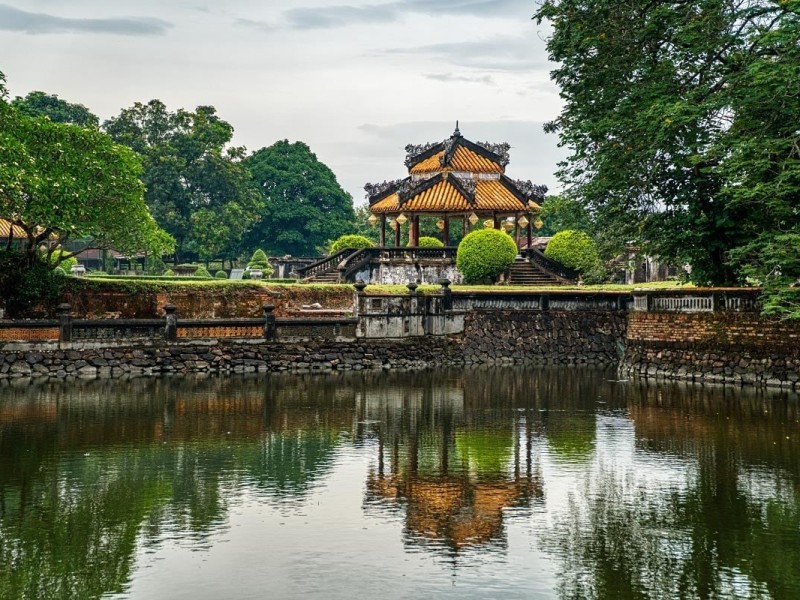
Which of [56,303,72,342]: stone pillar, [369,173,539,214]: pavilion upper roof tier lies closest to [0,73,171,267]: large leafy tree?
[56,303,72,342]: stone pillar

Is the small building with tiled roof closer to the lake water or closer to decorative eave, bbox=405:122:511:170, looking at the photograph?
decorative eave, bbox=405:122:511:170

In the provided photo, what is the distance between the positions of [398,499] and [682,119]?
16.3 m

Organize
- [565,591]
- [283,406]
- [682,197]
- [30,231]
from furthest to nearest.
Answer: [30,231] → [682,197] → [283,406] → [565,591]

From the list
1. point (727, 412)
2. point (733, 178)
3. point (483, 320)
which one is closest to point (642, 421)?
point (727, 412)

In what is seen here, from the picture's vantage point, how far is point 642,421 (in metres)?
23.8

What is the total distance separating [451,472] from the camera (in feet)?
58.5

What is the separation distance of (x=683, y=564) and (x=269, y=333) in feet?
85.8

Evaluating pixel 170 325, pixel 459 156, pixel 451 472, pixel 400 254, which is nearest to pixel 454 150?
pixel 459 156

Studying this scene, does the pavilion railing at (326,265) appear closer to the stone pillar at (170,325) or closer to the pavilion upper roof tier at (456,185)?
the pavilion upper roof tier at (456,185)

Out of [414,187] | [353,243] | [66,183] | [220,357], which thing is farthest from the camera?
[353,243]

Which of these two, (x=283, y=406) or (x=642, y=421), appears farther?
(x=283, y=406)

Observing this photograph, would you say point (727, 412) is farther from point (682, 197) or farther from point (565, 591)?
point (565, 591)

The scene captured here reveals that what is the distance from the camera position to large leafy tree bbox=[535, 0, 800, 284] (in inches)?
1069

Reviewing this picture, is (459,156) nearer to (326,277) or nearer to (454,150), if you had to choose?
(454,150)
